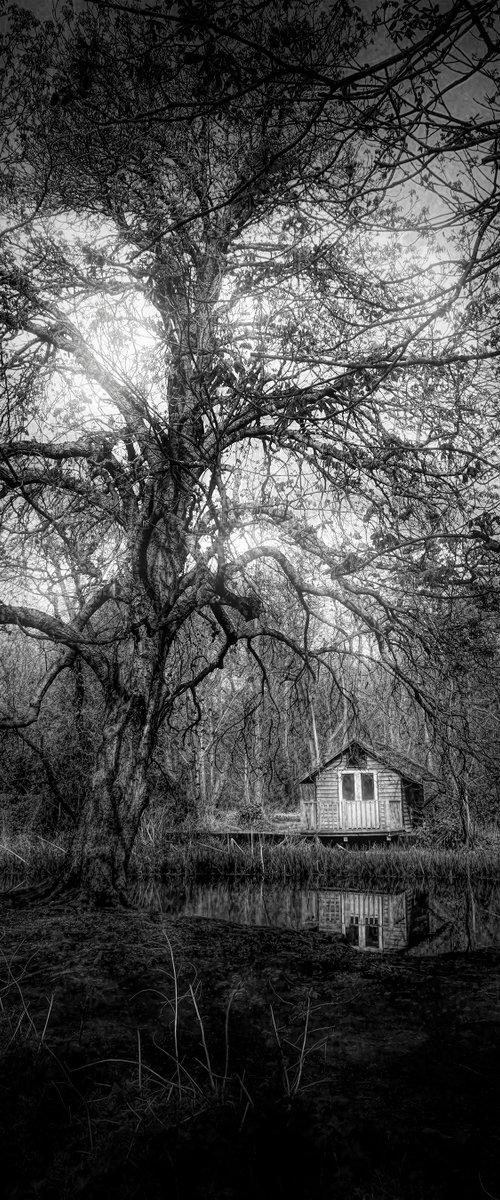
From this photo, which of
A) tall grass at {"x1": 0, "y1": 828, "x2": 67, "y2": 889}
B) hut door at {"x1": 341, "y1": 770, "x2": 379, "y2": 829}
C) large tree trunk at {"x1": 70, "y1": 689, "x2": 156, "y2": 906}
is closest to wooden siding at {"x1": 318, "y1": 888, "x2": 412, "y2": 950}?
large tree trunk at {"x1": 70, "y1": 689, "x2": 156, "y2": 906}

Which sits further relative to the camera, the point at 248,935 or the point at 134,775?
the point at 134,775

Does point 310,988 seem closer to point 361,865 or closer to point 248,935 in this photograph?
point 248,935

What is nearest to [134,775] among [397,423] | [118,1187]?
[397,423]

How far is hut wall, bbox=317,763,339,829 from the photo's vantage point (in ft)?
84.5

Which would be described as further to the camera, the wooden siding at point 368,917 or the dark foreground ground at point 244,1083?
the wooden siding at point 368,917

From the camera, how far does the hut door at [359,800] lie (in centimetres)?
2492

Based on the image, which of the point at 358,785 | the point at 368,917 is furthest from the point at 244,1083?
the point at 358,785

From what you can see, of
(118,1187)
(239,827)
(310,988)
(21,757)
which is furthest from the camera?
(239,827)

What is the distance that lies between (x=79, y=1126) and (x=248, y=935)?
2623mm

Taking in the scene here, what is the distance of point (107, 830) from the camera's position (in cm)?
552

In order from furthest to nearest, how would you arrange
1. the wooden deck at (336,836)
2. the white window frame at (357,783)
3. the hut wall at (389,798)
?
the white window frame at (357,783) → the hut wall at (389,798) → the wooden deck at (336,836)

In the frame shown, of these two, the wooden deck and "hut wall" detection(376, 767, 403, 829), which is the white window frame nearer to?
"hut wall" detection(376, 767, 403, 829)

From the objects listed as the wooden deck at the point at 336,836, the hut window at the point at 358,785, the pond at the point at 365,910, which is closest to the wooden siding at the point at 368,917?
the pond at the point at 365,910

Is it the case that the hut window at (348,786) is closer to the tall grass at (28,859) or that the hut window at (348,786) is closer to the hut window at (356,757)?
the hut window at (356,757)
